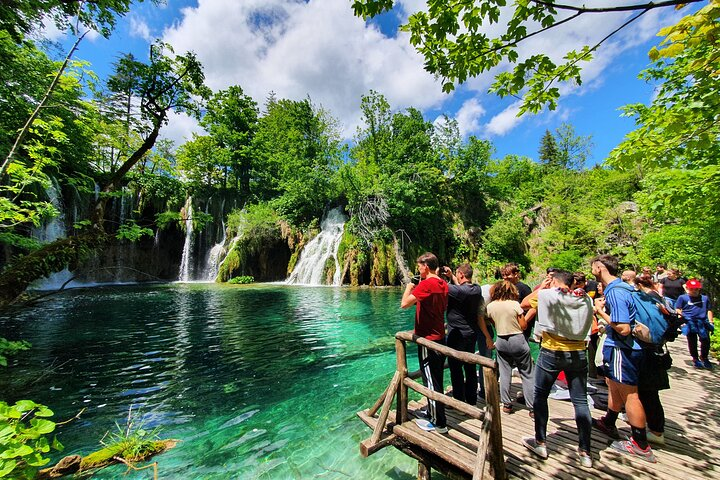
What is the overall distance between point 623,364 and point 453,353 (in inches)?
81.0

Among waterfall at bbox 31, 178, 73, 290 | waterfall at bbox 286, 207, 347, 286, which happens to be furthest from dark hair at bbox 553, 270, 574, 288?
waterfall at bbox 31, 178, 73, 290

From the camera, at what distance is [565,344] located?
11.2 feet

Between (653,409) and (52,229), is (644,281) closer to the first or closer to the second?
(653,409)

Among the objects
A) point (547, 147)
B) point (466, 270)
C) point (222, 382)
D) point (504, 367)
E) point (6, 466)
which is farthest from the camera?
point (547, 147)

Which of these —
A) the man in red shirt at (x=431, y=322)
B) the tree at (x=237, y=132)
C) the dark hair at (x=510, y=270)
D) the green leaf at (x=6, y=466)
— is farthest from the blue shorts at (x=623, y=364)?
the tree at (x=237, y=132)

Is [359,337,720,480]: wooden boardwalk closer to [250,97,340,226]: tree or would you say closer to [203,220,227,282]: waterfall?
[250,97,340,226]: tree

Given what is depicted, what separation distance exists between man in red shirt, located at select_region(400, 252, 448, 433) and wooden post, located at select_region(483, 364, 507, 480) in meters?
0.92

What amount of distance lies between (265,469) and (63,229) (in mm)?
25947

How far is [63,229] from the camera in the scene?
20625mm

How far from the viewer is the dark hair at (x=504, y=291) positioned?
4508 mm

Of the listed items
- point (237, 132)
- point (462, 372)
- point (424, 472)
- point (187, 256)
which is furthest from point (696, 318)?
point (237, 132)

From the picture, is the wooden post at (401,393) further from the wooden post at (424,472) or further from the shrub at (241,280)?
the shrub at (241,280)

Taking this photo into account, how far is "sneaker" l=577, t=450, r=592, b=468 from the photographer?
314 cm

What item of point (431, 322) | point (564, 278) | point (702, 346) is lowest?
point (702, 346)
